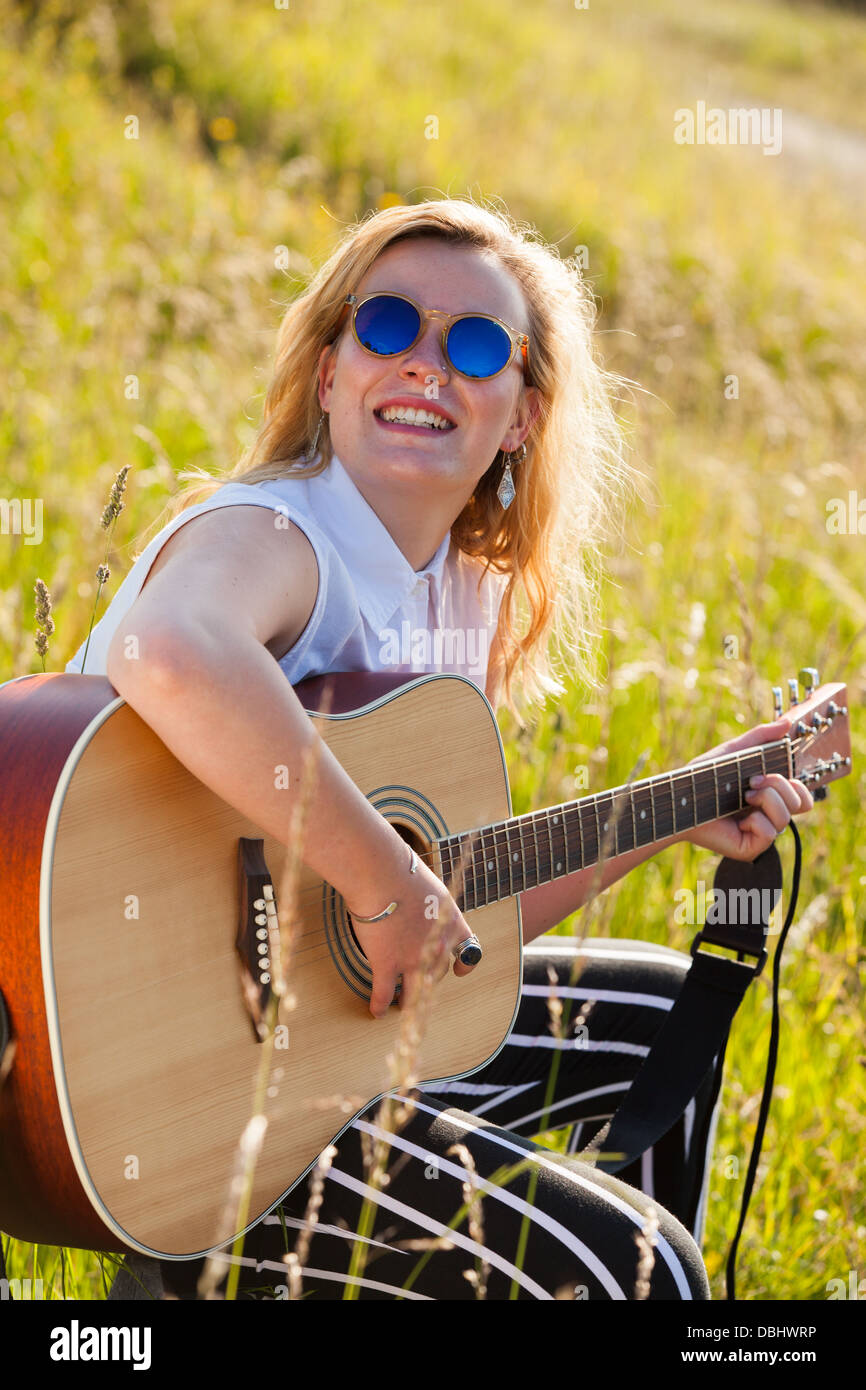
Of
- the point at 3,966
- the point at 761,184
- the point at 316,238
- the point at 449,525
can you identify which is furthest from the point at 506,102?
the point at 3,966

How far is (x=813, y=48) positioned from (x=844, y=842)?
17.3 m

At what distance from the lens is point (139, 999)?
4.89ft

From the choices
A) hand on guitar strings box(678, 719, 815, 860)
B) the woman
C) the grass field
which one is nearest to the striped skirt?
the woman

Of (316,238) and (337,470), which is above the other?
(316,238)

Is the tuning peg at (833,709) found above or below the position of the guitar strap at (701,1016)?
above

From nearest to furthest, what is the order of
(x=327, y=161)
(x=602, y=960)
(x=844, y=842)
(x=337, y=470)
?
(x=337, y=470) < (x=602, y=960) < (x=844, y=842) < (x=327, y=161)

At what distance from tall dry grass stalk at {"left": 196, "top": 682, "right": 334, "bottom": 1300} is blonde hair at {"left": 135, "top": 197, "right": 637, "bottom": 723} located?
0.58m

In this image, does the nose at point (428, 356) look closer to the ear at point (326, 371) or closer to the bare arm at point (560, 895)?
the ear at point (326, 371)

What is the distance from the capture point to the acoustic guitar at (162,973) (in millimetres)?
1426

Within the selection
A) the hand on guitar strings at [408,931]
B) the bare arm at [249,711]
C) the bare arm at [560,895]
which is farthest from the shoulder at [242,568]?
the bare arm at [560,895]

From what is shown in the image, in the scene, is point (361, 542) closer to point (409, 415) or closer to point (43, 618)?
point (409, 415)
